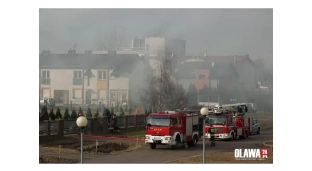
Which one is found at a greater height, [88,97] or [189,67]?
[189,67]

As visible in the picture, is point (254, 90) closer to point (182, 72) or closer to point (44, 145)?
point (182, 72)

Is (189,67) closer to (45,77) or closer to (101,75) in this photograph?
(101,75)

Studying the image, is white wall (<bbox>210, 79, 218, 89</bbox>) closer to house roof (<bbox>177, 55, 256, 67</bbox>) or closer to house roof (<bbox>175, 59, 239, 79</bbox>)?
house roof (<bbox>175, 59, 239, 79</bbox>)

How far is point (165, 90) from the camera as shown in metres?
29.5

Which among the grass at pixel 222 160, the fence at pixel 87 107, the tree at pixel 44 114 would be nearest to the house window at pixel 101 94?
the fence at pixel 87 107

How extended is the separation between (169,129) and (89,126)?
6.89m

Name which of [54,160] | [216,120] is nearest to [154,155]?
[54,160]

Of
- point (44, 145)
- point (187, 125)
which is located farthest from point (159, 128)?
point (44, 145)

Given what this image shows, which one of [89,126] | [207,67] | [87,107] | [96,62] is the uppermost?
[96,62]

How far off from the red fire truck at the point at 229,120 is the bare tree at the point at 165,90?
2601mm

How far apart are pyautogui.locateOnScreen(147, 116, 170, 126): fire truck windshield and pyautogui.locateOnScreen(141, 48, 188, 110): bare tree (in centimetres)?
165

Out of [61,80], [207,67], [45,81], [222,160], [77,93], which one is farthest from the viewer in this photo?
[207,67]

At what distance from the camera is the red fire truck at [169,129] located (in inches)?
1076

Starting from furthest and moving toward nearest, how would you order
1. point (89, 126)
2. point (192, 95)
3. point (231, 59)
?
point (89, 126) < point (192, 95) < point (231, 59)
